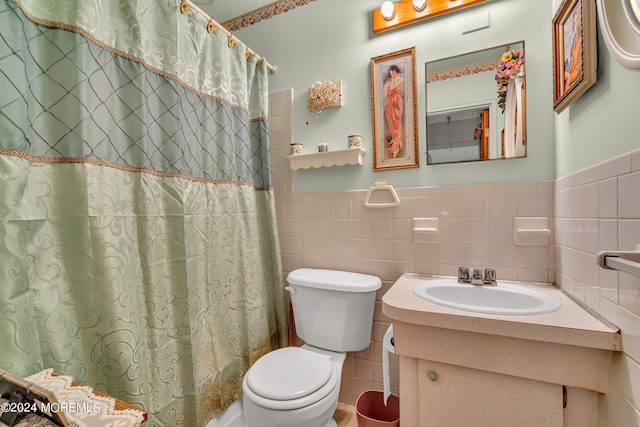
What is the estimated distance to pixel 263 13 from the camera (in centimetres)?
179

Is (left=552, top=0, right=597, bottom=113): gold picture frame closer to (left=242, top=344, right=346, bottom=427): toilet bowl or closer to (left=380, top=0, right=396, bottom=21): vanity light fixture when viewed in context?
(left=380, top=0, right=396, bottom=21): vanity light fixture

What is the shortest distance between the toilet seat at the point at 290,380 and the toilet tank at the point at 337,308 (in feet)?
0.39

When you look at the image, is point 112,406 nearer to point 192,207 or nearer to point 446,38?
point 192,207

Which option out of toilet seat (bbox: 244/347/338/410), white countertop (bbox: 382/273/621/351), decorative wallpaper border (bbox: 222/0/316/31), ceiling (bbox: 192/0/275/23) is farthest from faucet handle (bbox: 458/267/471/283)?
ceiling (bbox: 192/0/275/23)

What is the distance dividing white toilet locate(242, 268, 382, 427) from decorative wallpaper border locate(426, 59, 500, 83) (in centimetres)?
105

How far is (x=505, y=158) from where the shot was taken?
124cm

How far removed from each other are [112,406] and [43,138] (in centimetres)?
76

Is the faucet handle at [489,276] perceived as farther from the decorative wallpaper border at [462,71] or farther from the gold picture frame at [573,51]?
the decorative wallpaper border at [462,71]

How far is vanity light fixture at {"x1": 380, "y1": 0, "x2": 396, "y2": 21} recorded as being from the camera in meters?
1.38

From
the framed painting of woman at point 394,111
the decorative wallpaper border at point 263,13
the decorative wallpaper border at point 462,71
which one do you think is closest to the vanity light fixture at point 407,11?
the framed painting of woman at point 394,111

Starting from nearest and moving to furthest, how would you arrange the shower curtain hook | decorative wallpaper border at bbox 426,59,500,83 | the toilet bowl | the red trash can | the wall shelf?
the toilet bowl, the shower curtain hook, decorative wallpaper border at bbox 426,59,500,83, the red trash can, the wall shelf

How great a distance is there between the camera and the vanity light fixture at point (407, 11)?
1.30 meters

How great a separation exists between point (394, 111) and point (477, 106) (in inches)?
15.1

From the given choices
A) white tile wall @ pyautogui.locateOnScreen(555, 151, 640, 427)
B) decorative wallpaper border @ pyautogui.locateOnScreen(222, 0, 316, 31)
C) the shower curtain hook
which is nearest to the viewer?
white tile wall @ pyautogui.locateOnScreen(555, 151, 640, 427)
